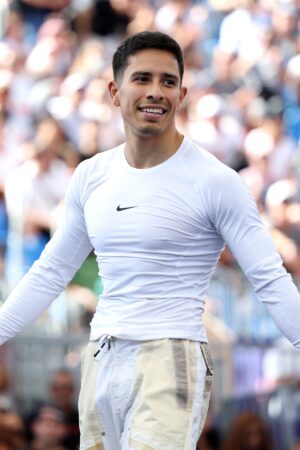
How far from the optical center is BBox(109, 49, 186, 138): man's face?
15.3 feet

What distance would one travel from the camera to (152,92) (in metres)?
4.64

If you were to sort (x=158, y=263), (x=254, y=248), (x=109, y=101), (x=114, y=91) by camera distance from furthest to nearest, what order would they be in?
1. (x=109, y=101)
2. (x=114, y=91)
3. (x=158, y=263)
4. (x=254, y=248)

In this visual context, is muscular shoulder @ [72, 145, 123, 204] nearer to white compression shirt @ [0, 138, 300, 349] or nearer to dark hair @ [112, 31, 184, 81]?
white compression shirt @ [0, 138, 300, 349]

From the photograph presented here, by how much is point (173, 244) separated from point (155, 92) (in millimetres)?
549

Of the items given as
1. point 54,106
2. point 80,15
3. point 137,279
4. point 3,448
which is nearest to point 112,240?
point 137,279

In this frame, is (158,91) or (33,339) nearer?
(158,91)

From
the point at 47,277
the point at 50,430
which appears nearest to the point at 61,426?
the point at 50,430

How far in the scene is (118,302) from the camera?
479cm

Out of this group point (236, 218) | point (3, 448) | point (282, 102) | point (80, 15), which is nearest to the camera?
point (236, 218)

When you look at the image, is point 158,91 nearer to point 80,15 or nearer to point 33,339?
point 33,339

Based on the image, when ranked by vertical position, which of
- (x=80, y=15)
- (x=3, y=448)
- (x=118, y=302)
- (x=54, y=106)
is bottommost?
(x=3, y=448)

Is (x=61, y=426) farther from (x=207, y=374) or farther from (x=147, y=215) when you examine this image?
(x=147, y=215)

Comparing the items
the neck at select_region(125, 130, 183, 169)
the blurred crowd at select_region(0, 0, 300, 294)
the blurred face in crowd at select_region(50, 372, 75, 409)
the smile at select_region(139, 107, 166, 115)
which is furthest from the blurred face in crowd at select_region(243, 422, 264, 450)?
the smile at select_region(139, 107, 166, 115)

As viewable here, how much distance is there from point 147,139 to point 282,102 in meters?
10.5
